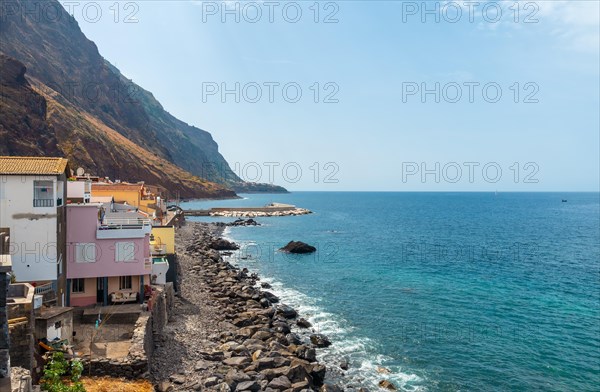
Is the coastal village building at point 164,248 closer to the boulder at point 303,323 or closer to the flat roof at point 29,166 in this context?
the boulder at point 303,323

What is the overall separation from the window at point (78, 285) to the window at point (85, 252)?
1.44 m

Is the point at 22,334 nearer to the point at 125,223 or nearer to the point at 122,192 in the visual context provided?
the point at 125,223

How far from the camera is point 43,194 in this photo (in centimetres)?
2400

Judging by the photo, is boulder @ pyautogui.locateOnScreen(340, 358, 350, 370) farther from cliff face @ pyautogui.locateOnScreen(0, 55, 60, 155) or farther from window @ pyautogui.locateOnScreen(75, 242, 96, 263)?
cliff face @ pyautogui.locateOnScreen(0, 55, 60, 155)

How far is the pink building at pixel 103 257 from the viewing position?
27.4 metres

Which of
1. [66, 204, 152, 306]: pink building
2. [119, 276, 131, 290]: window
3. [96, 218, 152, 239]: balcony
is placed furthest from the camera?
[119, 276, 131, 290]: window

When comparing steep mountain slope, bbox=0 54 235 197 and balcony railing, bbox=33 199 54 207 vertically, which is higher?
steep mountain slope, bbox=0 54 235 197

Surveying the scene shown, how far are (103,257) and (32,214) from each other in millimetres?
5773

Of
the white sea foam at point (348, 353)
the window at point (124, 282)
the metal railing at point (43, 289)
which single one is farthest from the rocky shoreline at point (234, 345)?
the metal railing at point (43, 289)

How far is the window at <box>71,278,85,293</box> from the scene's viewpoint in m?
27.8

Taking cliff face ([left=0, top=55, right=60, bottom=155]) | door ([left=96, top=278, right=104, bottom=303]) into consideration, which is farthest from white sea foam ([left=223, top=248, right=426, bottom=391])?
cliff face ([left=0, top=55, right=60, bottom=155])

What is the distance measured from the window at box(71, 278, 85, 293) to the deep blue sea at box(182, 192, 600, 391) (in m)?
18.4

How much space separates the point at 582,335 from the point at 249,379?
30.8 meters

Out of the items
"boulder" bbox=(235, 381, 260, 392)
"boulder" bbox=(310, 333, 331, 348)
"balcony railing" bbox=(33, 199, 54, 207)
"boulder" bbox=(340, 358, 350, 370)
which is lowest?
"boulder" bbox=(340, 358, 350, 370)
